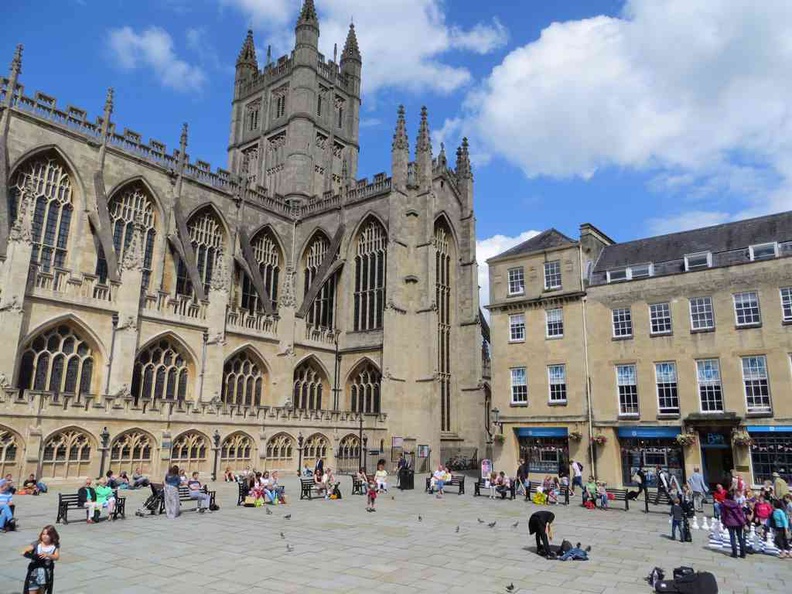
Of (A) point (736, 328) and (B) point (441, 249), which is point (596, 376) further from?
(B) point (441, 249)

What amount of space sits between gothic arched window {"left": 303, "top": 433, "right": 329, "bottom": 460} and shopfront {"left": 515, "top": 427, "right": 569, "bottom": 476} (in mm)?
10633

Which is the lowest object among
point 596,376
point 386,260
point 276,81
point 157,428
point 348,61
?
point 157,428

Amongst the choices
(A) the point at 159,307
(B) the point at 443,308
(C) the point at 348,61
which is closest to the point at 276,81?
(C) the point at 348,61

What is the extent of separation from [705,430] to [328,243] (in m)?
27.4

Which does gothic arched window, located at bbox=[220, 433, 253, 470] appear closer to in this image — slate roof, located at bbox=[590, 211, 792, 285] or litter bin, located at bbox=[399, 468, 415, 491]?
litter bin, located at bbox=[399, 468, 415, 491]

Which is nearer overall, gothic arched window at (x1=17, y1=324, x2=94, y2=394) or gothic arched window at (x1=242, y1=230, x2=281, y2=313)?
gothic arched window at (x1=17, y1=324, x2=94, y2=394)

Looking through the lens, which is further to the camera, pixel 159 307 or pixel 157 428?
pixel 159 307

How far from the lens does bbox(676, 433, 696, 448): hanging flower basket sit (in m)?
23.6

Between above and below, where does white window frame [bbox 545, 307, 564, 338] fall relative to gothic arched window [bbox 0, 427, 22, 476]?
above

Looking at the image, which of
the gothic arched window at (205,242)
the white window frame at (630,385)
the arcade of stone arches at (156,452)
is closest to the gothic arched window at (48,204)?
the gothic arched window at (205,242)

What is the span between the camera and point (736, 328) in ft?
77.6

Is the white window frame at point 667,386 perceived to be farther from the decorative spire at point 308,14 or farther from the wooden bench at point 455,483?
the decorative spire at point 308,14

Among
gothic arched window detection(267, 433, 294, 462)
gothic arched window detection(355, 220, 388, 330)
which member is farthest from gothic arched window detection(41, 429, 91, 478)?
gothic arched window detection(355, 220, 388, 330)

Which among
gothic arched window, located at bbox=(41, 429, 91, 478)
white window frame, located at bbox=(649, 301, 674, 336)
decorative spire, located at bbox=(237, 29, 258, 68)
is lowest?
gothic arched window, located at bbox=(41, 429, 91, 478)
